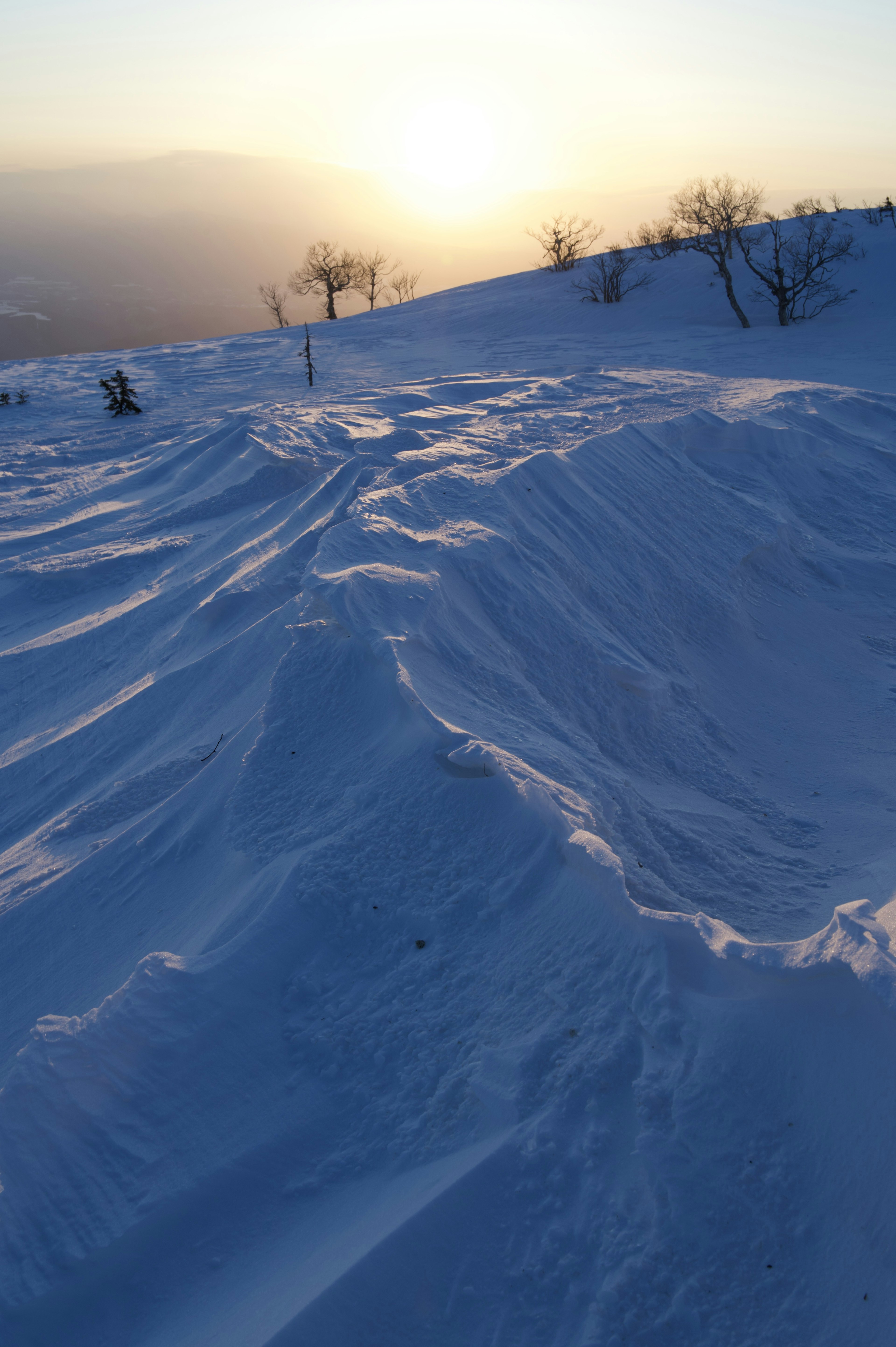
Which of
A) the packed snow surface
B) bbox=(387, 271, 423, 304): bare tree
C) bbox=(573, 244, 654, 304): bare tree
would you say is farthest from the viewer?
bbox=(387, 271, 423, 304): bare tree

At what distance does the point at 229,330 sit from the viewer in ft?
224

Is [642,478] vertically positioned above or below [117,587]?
above

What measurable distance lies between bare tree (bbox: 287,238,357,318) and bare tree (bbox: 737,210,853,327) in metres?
13.6

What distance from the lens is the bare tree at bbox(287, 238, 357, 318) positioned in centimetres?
2388

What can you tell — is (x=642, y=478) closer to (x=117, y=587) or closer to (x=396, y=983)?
(x=117, y=587)

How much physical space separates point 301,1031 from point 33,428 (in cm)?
918

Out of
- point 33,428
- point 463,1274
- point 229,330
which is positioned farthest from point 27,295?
point 463,1274

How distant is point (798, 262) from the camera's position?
15023 mm

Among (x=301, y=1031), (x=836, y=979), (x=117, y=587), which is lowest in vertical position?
(x=301, y=1031)

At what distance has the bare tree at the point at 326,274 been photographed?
23.9 meters

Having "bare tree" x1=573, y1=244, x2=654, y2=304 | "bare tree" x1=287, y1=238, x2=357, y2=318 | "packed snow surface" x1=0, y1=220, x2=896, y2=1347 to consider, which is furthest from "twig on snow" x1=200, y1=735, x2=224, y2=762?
"bare tree" x1=287, y1=238, x2=357, y2=318

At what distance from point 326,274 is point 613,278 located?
1133 centimetres

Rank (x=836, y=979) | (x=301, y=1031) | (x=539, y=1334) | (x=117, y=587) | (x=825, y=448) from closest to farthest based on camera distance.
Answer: (x=539, y=1334), (x=836, y=979), (x=301, y=1031), (x=117, y=587), (x=825, y=448)

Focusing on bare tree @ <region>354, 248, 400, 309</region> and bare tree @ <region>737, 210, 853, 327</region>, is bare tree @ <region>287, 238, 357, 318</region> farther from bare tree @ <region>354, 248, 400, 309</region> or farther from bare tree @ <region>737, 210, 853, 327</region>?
bare tree @ <region>737, 210, 853, 327</region>
